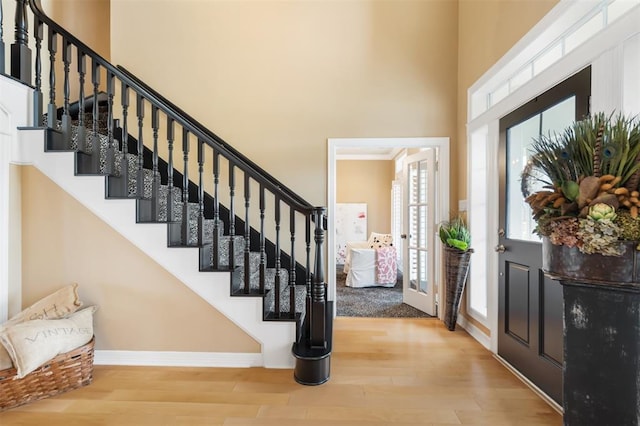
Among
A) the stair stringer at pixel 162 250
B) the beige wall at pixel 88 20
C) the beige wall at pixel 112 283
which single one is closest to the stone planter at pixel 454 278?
the stair stringer at pixel 162 250

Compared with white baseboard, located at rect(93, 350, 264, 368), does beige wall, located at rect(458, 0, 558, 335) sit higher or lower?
higher

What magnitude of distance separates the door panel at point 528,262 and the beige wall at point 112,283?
193cm

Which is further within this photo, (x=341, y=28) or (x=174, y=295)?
(x=341, y=28)

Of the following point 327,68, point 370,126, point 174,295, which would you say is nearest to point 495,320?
point 370,126

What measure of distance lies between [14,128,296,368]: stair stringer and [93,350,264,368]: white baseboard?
27 centimetres

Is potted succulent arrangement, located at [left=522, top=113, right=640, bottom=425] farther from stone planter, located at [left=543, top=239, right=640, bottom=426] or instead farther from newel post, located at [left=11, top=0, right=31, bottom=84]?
newel post, located at [left=11, top=0, right=31, bottom=84]

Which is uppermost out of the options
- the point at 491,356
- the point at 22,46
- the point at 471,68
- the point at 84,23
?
the point at 84,23

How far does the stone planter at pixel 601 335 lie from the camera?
1.00 metres

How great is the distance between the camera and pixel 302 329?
7.38 ft

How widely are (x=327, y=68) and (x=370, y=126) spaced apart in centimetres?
78

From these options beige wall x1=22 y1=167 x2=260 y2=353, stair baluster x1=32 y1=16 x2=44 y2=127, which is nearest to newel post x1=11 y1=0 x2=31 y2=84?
stair baluster x1=32 y1=16 x2=44 y2=127

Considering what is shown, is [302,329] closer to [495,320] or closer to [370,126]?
[495,320]

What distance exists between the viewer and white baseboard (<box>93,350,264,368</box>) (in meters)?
2.23

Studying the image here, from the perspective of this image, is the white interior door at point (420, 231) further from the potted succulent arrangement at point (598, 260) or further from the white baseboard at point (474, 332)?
the potted succulent arrangement at point (598, 260)
